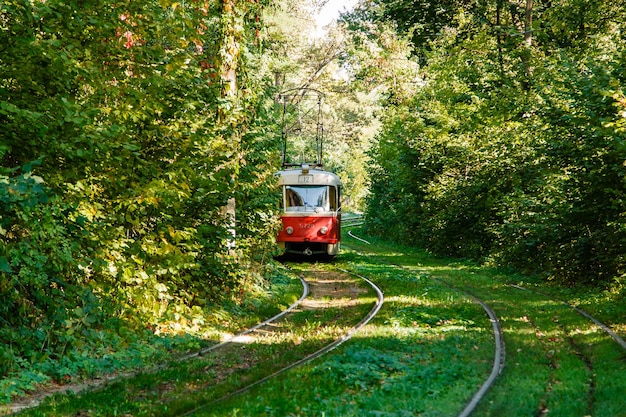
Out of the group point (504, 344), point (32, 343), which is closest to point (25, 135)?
point (32, 343)

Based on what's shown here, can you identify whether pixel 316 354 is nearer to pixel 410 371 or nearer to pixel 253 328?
pixel 410 371

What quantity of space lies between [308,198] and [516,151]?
7862 mm

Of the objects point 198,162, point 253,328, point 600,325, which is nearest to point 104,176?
point 198,162

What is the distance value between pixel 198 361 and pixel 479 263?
16486 mm

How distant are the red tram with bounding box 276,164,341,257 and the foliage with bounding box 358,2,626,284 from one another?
5.89 meters

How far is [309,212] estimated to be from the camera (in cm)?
2366

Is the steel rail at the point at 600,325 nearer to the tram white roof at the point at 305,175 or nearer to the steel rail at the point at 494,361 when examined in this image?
the steel rail at the point at 494,361

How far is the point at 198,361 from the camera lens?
935 cm

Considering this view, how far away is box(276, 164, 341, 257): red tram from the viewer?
2361 centimetres

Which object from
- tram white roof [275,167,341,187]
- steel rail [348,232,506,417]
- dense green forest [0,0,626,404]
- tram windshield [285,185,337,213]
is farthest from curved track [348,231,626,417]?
tram white roof [275,167,341,187]

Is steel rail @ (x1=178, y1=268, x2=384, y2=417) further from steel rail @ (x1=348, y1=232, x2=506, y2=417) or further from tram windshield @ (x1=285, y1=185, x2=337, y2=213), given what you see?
tram windshield @ (x1=285, y1=185, x2=337, y2=213)

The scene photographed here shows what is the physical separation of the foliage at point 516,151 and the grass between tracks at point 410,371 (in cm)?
322

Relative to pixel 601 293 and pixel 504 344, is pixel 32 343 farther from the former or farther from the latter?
pixel 601 293

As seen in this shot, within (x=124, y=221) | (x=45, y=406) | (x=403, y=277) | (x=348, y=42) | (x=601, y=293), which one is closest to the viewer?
(x=45, y=406)
